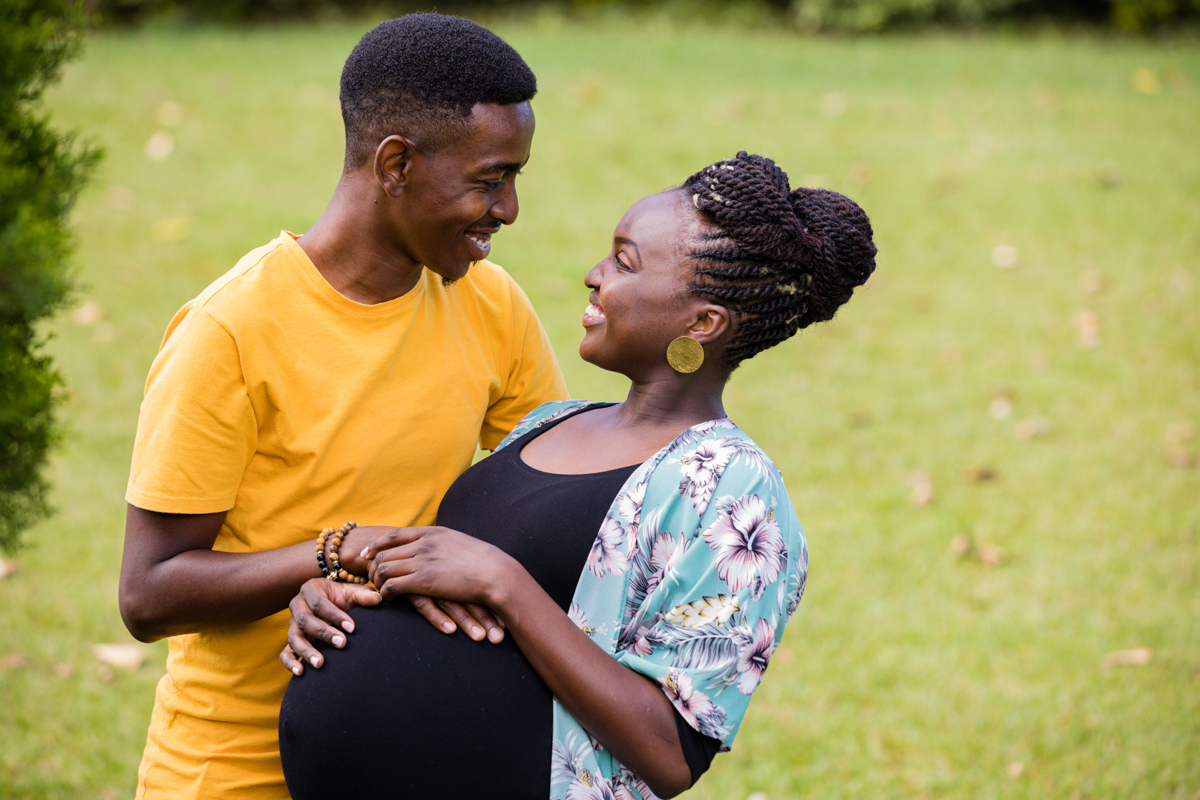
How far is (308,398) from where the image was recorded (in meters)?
2.19

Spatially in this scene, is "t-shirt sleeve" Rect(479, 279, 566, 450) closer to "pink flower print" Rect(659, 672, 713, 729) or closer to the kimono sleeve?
the kimono sleeve

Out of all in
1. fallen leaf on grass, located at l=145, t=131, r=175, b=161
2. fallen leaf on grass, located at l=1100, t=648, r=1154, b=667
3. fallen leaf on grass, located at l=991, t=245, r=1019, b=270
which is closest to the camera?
fallen leaf on grass, located at l=1100, t=648, r=1154, b=667

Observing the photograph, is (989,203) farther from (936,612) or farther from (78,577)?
(78,577)

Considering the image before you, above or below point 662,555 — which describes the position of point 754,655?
below

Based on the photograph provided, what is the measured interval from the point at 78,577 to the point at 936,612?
403cm

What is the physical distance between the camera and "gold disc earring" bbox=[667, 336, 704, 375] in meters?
2.26

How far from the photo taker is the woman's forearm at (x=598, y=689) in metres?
1.87

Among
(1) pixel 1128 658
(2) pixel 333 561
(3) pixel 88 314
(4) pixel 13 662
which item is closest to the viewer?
(2) pixel 333 561

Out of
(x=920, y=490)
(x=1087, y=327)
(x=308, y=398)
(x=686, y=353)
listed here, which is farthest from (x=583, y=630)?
(x=1087, y=327)

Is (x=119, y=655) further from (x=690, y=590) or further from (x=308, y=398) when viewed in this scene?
(x=690, y=590)

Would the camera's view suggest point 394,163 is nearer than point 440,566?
No

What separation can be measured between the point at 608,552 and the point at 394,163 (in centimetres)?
95

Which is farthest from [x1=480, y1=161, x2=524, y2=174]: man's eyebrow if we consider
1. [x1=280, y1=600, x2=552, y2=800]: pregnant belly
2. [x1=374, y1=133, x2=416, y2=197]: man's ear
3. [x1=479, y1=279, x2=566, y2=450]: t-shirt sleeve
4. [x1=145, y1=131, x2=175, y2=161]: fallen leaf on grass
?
[x1=145, y1=131, x2=175, y2=161]: fallen leaf on grass

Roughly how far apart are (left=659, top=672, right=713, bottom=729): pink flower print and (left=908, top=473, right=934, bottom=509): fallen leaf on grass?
4.11m
